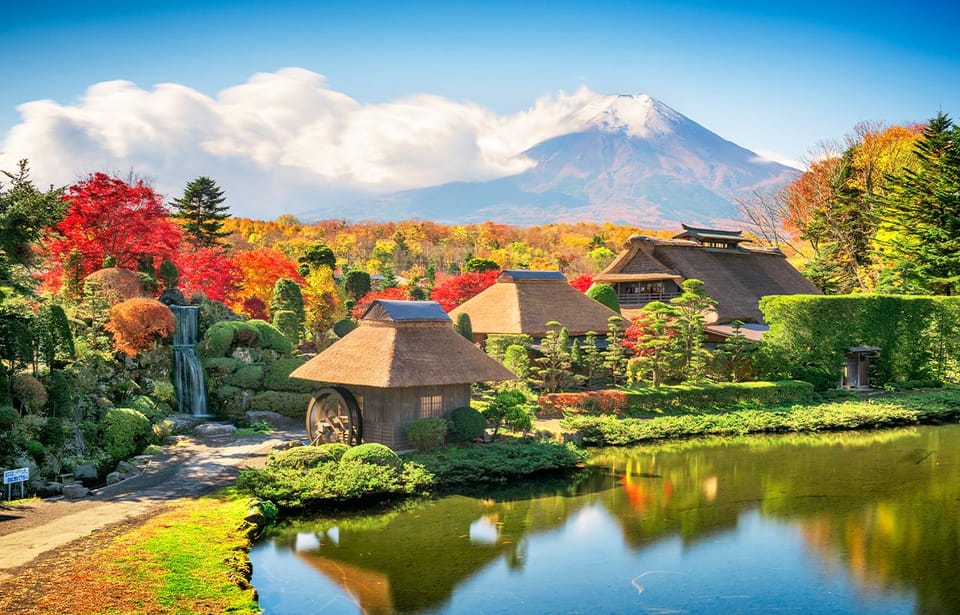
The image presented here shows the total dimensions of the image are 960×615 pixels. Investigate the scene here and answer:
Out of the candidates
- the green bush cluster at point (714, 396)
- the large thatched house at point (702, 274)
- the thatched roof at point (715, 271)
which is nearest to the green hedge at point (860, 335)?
the green bush cluster at point (714, 396)

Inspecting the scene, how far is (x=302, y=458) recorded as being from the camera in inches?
742

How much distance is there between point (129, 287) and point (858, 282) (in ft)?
142

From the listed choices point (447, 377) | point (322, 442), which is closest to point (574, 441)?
point (447, 377)

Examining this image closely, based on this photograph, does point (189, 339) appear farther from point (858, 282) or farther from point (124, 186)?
point (858, 282)

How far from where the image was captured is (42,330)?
2038cm

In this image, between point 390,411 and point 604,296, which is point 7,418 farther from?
point 604,296

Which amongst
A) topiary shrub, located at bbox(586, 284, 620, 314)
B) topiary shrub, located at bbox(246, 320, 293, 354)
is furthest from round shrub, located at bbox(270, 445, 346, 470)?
topiary shrub, located at bbox(586, 284, 620, 314)

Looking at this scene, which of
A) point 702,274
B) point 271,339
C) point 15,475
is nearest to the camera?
point 15,475

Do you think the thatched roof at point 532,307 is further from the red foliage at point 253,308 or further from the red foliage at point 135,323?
the red foliage at point 135,323

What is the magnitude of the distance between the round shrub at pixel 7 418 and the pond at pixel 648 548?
7245mm

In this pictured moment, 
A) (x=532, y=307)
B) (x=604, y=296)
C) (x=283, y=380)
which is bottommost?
(x=283, y=380)

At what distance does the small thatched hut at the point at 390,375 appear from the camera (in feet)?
70.5

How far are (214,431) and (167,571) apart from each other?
12.2 meters

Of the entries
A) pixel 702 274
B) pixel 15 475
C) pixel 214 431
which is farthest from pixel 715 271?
pixel 15 475
